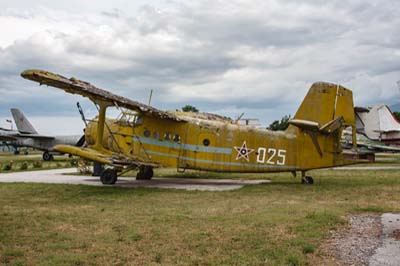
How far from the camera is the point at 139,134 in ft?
59.7

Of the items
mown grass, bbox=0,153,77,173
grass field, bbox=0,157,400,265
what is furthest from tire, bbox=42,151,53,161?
grass field, bbox=0,157,400,265

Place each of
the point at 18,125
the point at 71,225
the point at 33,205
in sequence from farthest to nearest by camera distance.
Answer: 1. the point at 18,125
2. the point at 33,205
3. the point at 71,225

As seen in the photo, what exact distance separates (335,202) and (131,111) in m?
9.75

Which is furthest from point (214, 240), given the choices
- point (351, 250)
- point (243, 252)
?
point (351, 250)

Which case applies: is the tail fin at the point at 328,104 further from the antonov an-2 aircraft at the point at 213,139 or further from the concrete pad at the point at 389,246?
the concrete pad at the point at 389,246

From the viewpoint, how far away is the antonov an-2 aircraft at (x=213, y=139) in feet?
53.1

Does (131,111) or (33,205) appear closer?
(33,205)

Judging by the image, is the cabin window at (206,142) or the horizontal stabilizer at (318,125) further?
the cabin window at (206,142)

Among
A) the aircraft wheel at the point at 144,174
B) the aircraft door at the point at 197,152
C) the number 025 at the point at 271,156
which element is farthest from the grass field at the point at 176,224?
the aircraft wheel at the point at 144,174

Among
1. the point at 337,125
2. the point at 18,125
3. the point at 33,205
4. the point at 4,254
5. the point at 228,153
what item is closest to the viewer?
the point at 4,254

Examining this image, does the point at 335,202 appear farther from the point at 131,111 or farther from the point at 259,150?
the point at 131,111

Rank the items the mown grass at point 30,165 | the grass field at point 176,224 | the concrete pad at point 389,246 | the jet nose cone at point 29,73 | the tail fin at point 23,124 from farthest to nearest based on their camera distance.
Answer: the tail fin at point 23,124
the mown grass at point 30,165
the jet nose cone at point 29,73
the grass field at point 176,224
the concrete pad at point 389,246

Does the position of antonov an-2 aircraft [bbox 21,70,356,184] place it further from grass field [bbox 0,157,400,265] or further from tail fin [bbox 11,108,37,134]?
tail fin [bbox 11,108,37,134]

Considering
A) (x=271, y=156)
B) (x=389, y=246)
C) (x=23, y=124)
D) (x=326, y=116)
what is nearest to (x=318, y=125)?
(x=326, y=116)
